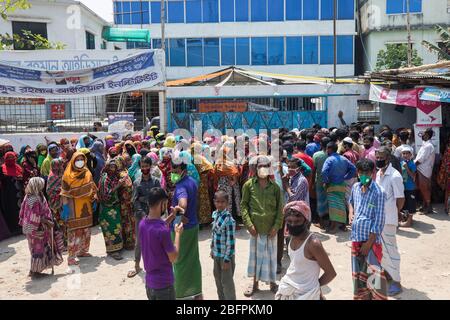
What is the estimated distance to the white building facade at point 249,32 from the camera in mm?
27016

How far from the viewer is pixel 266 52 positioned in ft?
89.1

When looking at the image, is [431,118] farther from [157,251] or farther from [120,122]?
[120,122]

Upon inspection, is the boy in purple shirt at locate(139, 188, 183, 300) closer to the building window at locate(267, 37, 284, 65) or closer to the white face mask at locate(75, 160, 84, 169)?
the white face mask at locate(75, 160, 84, 169)

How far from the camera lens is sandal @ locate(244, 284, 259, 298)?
5023 mm

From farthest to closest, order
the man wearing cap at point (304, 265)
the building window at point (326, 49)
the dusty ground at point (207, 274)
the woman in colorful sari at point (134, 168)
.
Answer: the building window at point (326, 49)
the woman in colorful sari at point (134, 168)
the dusty ground at point (207, 274)
the man wearing cap at point (304, 265)

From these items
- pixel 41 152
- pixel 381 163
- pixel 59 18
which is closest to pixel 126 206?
pixel 41 152

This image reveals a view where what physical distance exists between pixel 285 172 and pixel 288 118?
8774 mm

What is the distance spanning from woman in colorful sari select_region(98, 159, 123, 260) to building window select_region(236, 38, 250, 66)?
21930 mm

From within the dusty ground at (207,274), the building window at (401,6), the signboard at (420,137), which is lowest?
the dusty ground at (207,274)

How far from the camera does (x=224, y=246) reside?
436cm

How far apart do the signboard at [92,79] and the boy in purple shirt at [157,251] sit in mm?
8090

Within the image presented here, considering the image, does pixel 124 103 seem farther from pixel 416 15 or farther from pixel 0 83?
pixel 416 15

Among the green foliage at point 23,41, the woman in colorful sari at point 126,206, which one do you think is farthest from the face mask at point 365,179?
the green foliage at point 23,41

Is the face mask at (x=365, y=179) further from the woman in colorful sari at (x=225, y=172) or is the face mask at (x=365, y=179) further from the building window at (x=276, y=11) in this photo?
the building window at (x=276, y=11)
